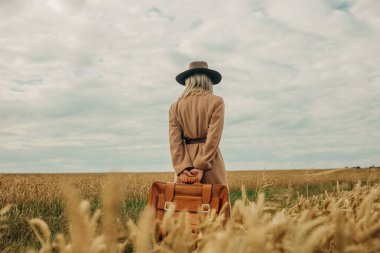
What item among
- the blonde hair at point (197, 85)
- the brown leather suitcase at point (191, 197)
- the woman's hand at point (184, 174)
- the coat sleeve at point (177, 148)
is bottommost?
the brown leather suitcase at point (191, 197)

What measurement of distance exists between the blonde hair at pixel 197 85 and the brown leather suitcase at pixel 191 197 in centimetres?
150

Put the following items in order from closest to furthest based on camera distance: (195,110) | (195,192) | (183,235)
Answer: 1. (183,235)
2. (195,192)
3. (195,110)

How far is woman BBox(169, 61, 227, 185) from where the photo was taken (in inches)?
188

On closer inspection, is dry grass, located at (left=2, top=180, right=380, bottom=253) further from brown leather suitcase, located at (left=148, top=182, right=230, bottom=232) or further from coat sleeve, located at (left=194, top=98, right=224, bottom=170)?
coat sleeve, located at (left=194, top=98, right=224, bottom=170)

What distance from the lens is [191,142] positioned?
5066 millimetres

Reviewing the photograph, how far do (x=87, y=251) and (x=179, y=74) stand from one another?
4.65m

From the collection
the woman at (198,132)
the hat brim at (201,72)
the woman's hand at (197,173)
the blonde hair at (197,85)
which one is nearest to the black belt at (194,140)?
the woman at (198,132)

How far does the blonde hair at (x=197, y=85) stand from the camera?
5094 millimetres

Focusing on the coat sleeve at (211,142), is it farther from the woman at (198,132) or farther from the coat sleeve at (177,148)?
the coat sleeve at (177,148)

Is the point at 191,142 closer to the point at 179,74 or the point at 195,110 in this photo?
the point at 195,110

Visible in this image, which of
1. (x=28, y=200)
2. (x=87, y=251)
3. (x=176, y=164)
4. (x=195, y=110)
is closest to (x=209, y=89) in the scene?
(x=195, y=110)

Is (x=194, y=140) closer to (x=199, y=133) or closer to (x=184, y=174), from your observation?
(x=199, y=133)

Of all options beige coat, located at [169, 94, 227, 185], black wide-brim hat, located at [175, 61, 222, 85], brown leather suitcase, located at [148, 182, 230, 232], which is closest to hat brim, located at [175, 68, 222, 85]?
black wide-brim hat, located at [175, 61, 222, 85]

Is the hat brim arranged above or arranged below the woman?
above
